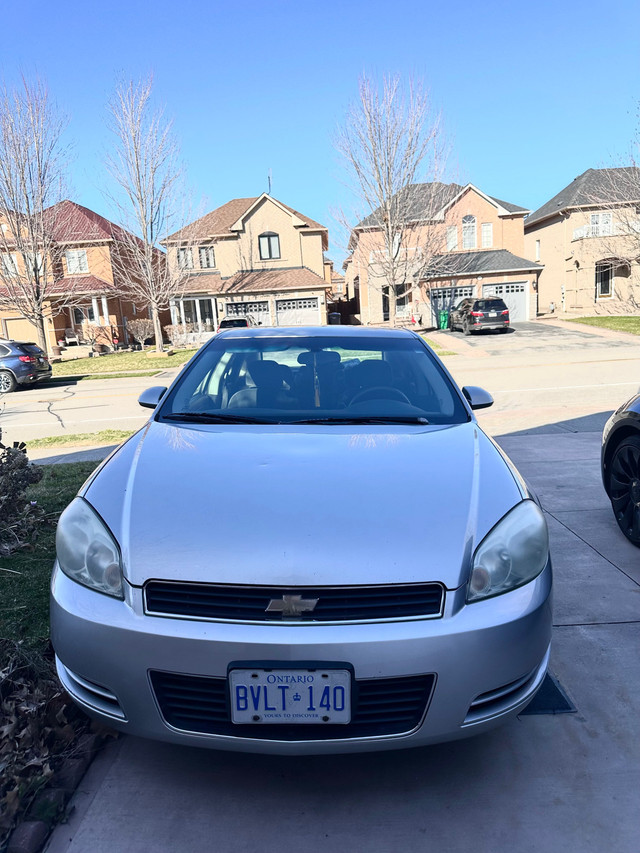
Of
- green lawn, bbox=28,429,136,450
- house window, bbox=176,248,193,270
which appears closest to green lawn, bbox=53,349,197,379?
house window, bbox=176,248,193,270

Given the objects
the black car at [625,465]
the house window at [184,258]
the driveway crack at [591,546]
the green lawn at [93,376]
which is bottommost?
the green lawn at [93,376]

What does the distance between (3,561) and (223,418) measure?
2.18 m

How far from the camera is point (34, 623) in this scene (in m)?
3.35

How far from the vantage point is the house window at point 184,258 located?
1289 inches

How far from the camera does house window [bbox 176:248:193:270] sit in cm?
3274

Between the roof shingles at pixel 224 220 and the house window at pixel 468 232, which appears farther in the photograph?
the house window at pixel 468 232

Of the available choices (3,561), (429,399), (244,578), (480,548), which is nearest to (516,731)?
(480,548)

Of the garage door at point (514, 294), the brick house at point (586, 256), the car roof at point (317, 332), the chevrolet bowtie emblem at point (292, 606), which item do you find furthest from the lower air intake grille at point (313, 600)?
the garage door at point (514, 294)

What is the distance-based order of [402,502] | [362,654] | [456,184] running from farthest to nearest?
[456,184] → [402,502] → [362,654]

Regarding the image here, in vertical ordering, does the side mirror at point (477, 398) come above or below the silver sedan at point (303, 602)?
above

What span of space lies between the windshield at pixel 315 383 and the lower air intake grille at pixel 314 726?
1469 mm

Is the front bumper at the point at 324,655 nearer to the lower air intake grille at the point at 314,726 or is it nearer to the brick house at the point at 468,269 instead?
the lower air intake grille at the point at 314,726

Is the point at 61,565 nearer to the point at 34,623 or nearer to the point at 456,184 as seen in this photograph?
the point at 34,623

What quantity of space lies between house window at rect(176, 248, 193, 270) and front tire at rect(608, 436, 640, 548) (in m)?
30.5
